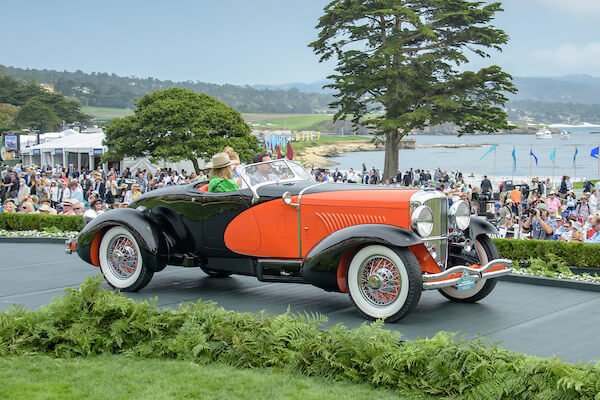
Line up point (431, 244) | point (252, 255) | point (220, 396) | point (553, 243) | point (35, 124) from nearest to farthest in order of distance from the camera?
point (220, 396) < point (431, 244) < point (252, 255) < point (553, 243) < point (35, 124)

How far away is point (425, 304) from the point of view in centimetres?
904

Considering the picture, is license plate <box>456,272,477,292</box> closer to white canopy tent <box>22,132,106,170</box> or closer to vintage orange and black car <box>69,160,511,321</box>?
vintage orange and black car <box>69,160,511,321</box>

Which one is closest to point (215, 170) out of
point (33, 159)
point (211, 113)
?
point (211, 113)

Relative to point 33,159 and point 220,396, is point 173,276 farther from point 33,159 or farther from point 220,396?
point 33,159

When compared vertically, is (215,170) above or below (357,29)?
below

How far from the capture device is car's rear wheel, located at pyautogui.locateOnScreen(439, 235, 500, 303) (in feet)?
29.3

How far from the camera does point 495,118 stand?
2104 inches

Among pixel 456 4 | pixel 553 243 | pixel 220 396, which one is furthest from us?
pixel 456 4

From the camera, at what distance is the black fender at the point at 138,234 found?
952cm

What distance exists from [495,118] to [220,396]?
50.4m

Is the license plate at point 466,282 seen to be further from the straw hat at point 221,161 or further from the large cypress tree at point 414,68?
the large cypress tree at point 414,68

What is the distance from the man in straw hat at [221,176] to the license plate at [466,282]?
3.02 meters

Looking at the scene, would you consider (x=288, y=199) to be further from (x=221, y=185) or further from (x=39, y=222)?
(x=39, y=222)

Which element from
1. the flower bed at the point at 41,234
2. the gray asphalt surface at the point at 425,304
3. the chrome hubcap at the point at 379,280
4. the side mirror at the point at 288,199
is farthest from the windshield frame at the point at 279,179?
the flower bed at the point at 41,234
